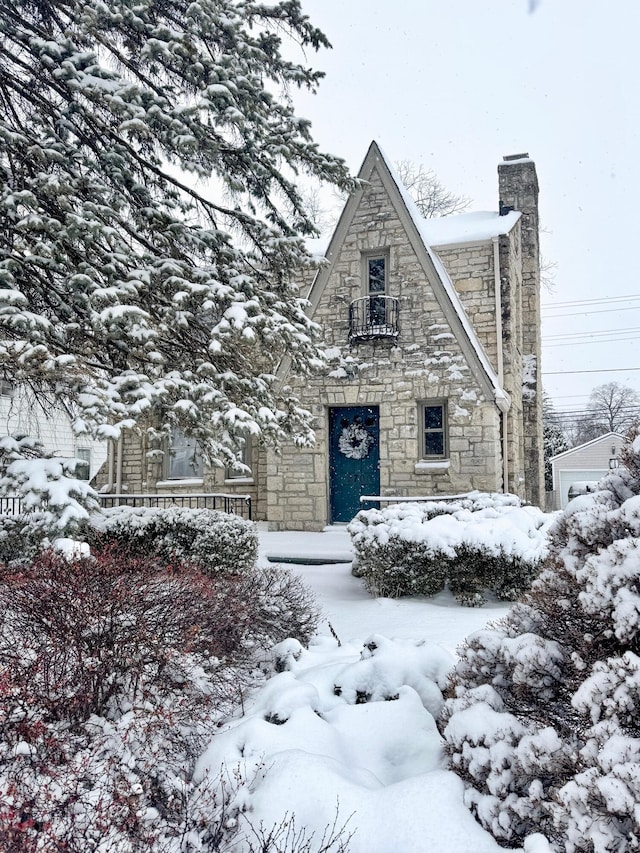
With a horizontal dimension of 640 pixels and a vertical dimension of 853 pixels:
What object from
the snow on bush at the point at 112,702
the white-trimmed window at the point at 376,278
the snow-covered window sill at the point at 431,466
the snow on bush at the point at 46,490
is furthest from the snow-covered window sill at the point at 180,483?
the snow on bush at the point at 112,702

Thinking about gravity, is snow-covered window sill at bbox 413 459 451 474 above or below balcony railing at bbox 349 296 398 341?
below

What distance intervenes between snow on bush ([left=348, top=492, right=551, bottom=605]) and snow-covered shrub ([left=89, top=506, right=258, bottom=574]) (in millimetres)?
1491

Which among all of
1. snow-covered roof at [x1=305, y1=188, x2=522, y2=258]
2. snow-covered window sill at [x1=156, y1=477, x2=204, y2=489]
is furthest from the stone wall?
snow-covered window sill at [x1=156, y1=477, x2=204, y2=489]

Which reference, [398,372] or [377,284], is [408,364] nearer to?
[398,372]

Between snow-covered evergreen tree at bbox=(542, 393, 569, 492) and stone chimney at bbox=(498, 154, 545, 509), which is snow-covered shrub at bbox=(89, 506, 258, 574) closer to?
stone chimney at bbox=(498, 154, 545, 509)

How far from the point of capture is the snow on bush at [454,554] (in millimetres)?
6379

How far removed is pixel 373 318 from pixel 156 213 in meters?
6.51

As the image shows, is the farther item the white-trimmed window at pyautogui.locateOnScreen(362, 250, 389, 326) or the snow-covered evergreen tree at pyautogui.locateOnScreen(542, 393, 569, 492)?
the snow-covered evergreen tree at pyautogui.locateOnScreen(542, 393, 569, 492)

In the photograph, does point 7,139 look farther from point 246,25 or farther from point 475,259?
point 475,259

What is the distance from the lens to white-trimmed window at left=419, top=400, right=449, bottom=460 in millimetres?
11781

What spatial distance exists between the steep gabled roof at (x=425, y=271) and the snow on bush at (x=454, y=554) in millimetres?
4817

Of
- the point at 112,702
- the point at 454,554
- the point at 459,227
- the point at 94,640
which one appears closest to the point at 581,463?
the point at 459,227

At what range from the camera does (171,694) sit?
3164 millimetres

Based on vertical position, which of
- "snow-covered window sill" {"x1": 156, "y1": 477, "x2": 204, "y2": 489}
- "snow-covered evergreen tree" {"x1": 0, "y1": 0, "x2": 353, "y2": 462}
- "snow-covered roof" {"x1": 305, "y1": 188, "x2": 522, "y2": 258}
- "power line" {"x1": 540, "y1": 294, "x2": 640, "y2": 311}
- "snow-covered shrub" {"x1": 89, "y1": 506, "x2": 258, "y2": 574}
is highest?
"power line" {"x1": 540, "y1": 294, "x2": 640, "y2": 311}
